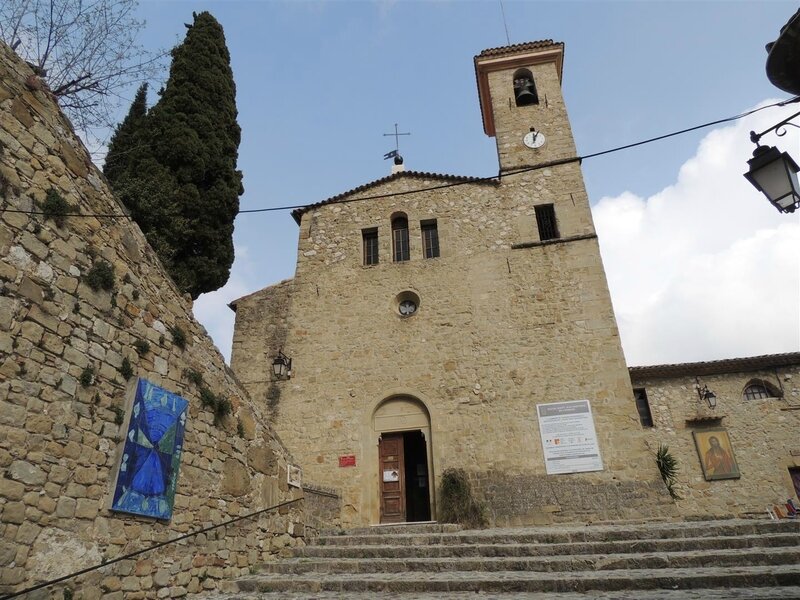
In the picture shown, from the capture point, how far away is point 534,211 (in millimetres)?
12875

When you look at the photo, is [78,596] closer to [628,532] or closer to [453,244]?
[628,532]

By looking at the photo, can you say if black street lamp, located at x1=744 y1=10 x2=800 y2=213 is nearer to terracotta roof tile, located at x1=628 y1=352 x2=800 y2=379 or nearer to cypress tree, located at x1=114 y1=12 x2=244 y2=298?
cypress tree, located at x1=114 y1=12 x2=244 y2=298

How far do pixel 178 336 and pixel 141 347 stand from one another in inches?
25.1

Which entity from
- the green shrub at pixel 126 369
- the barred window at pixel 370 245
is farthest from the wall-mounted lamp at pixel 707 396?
the green shrub at pixel 126 369

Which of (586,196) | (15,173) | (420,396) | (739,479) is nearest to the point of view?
(15,173)

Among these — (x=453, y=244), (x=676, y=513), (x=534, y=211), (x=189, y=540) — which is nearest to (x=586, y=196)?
(x=534, y=211)

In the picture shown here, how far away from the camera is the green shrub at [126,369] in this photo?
5.25 meters

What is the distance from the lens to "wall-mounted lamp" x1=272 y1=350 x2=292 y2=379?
11.9 meters

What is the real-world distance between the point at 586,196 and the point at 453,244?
3.58 m

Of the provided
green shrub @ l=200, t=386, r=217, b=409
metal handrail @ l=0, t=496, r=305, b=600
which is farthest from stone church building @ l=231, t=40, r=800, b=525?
green shrub @ l=200, t=386, r=217, b=409

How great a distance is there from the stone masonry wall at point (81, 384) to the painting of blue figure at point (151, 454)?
4.6 inches

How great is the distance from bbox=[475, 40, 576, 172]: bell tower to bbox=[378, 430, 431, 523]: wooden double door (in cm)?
769

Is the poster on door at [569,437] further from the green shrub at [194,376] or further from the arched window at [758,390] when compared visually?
the arched window at [758,390]

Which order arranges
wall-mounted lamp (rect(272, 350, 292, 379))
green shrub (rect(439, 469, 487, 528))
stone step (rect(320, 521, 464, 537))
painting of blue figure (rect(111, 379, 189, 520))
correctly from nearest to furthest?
painting of blue figure (rect(111, 379, 189, 520))
stone step (rect(320, 521, 464, 537))
green shrub (rect(439, 469, 487, 528))
wall-mounted lamp (rect(272, 350, 292, 379))
